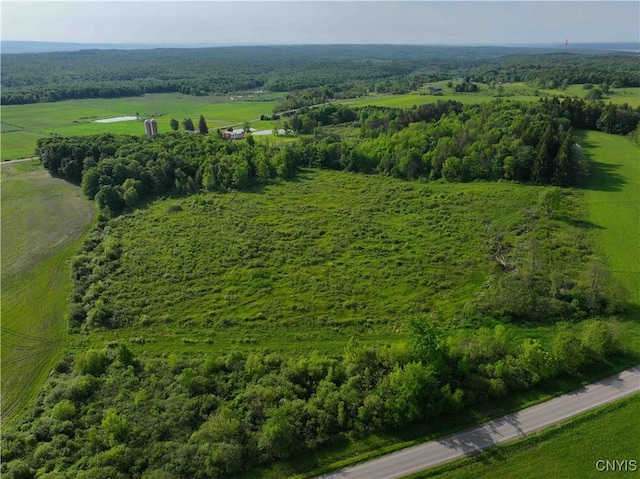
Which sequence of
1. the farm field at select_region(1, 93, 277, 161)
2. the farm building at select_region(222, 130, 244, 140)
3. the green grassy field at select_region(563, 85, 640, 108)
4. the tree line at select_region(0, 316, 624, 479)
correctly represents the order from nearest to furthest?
the tree line at select_region(0, 316, 624, 479) < the farm building at select_region(222, 130, 244, 140) < the farm field at select_region(1, 93, 277, 161) < the green grassy field at select_region(563, 85, 640, 108)

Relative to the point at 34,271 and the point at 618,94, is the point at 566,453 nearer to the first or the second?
the point at 34,271

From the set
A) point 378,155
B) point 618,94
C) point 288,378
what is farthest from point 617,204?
point 618,94

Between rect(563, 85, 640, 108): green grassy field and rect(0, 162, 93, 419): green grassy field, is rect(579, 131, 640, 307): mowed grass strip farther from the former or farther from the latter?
rect(0, 162, 93, 419): green grassy field

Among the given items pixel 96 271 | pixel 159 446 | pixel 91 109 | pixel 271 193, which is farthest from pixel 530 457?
pixel 91 109

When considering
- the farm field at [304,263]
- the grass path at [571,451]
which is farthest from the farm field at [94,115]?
the grass path at [571,451]

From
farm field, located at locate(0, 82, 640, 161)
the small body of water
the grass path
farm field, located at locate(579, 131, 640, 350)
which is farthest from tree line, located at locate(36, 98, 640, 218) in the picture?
the small body of water

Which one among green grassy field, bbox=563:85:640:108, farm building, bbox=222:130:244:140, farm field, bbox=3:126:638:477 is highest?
green grassy field, bbox=563:85:640:108

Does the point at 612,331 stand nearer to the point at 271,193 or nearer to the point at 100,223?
the point at 271,193

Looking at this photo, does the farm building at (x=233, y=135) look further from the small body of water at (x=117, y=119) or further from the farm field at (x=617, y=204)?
the farm field at (x=617, y=204)
